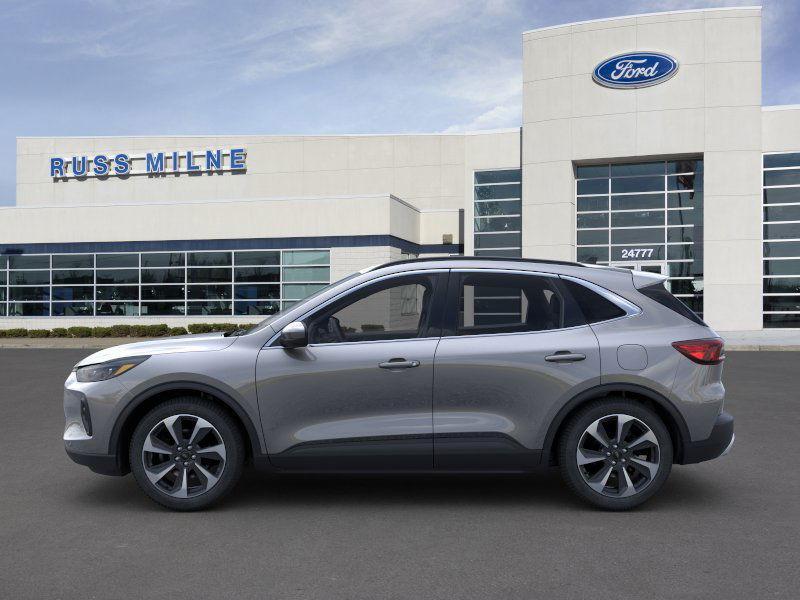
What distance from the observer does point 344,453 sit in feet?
17.8

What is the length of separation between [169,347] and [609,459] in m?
3.14

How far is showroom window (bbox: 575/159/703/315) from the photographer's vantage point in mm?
31422

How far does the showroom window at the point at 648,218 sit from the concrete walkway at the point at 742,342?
3.30 metres

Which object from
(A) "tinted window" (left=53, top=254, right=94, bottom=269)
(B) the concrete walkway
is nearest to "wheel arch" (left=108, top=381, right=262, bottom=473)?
(B) the concrete walkway

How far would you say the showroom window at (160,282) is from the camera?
33.4 meters

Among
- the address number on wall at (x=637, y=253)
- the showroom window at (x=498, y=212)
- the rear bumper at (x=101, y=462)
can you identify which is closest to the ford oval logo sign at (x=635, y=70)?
the showroom window at (x=498, y=212)

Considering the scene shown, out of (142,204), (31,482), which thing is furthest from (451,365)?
(142,204)

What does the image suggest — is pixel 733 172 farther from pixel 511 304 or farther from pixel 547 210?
pixel 511 304

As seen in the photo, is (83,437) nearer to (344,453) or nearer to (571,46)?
(344,453)

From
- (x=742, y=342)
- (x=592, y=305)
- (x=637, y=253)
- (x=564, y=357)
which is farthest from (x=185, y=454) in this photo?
(x=637, y=253)

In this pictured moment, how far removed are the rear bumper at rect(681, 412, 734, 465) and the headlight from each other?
3.80m

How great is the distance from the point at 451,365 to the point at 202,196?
37.2 meters

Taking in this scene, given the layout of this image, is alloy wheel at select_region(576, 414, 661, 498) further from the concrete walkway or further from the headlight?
the concrete walkway

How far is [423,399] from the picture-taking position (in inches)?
214
